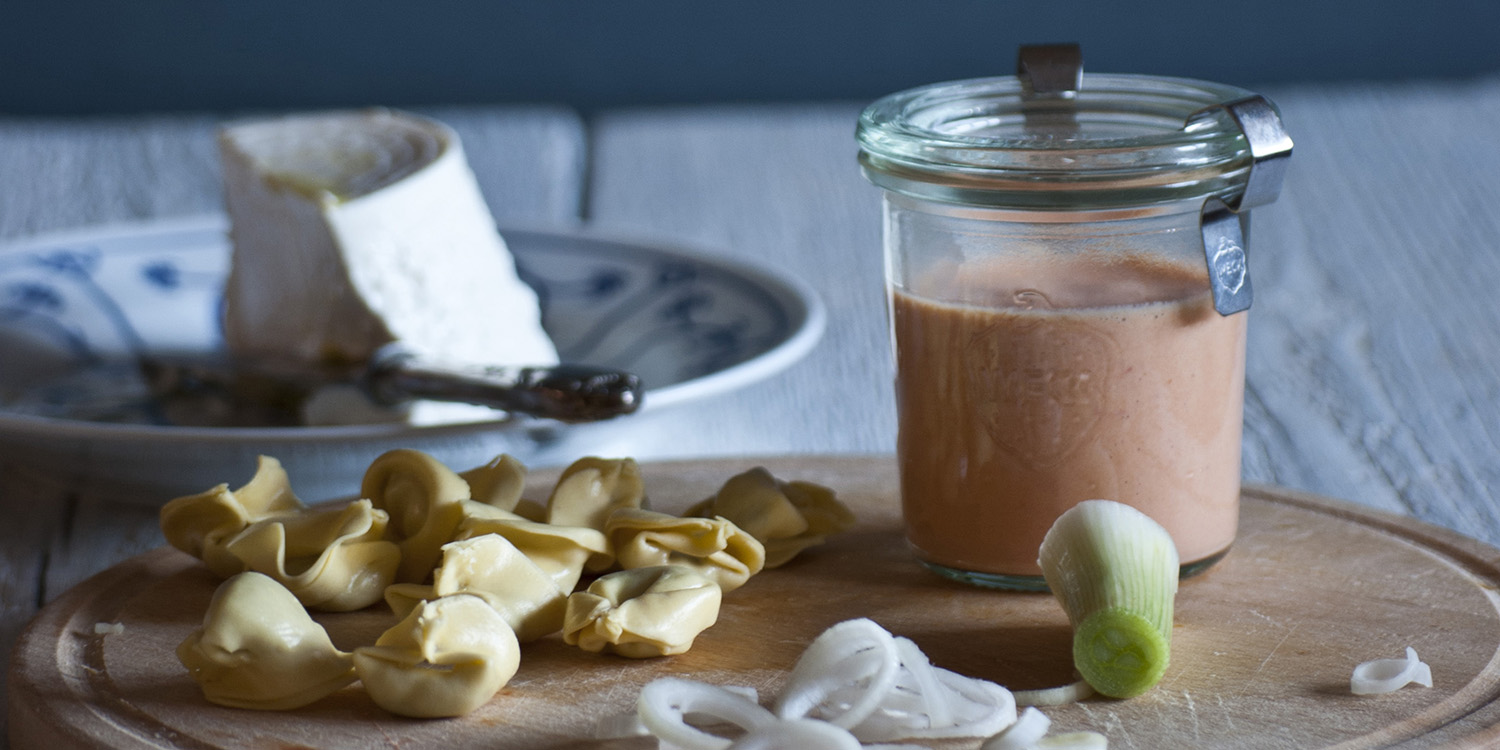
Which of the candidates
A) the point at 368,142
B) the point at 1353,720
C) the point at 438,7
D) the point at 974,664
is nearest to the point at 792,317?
the point at 368,142

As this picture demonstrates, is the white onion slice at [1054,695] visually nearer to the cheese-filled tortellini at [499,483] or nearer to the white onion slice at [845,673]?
the white onion slice at [845,673]

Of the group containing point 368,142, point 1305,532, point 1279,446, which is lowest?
point 1279,446

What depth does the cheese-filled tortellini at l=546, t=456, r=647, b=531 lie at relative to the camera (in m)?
1.07

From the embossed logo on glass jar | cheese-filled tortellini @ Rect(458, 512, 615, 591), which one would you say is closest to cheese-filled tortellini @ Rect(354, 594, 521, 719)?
cheese-filled tortellini @ Rect(458, 512, 615, 591)

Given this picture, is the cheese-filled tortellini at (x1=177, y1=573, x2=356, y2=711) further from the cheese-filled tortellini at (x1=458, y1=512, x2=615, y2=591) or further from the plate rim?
the plate rim

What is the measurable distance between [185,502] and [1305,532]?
0.77 meters

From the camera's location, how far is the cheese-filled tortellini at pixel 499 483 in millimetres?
1086

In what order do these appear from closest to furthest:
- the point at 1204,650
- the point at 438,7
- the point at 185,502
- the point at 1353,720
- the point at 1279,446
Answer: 1. the point at 1353,720
2. the point at 1204,650
3. the point at 185,502
4. the point at 1279,446
5. the point at 438,7

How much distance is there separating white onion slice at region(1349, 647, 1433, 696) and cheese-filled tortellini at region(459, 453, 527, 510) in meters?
0.54

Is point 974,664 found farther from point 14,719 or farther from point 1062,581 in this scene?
point 14,719

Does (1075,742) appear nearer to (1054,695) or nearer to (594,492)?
(1054,695)

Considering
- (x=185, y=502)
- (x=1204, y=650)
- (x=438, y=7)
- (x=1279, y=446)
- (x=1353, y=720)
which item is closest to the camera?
(x=1353, y=720)

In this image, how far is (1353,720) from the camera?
839mm

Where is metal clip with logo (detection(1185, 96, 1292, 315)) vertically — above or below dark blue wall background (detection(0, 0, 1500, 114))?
above
